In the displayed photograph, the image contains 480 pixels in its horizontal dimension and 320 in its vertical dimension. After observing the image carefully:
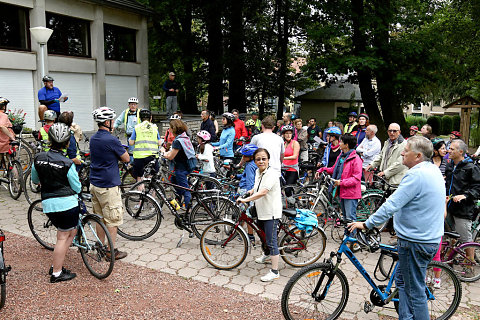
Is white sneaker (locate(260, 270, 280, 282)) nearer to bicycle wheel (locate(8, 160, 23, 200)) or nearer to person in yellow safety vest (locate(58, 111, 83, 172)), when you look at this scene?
person in yellow safety vest (locate(58, 111, 83, 172))

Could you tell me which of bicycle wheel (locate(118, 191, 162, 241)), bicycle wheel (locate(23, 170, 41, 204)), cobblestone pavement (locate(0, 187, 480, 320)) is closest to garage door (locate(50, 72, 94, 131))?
bicycle wheel (locate(23, 170, 41, 204))

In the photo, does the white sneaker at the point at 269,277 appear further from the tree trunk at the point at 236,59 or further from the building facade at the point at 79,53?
the tree trunk at the point at 236,59

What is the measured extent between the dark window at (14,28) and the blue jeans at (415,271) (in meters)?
14.5

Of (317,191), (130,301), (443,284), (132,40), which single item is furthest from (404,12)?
(130,301)

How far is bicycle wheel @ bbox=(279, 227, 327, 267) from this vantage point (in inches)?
216

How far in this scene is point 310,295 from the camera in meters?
4.02

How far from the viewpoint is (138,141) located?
284 inches

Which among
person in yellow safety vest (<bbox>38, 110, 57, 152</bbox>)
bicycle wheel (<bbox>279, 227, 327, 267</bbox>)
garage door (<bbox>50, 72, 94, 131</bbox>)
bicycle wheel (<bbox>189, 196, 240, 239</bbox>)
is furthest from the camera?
garage door (<bbox>50, 72, 94, 131</bbox>)

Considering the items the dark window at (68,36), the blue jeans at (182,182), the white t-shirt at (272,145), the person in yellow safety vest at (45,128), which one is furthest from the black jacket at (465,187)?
the dark window at (68,36)

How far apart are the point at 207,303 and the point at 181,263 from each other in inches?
47.0

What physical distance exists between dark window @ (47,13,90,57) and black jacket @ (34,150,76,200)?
40.3 ft

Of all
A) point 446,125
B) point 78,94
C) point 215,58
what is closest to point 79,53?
point 78,94

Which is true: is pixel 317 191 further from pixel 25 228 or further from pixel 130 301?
pixel 25 228

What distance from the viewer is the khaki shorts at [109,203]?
17.2 ft
